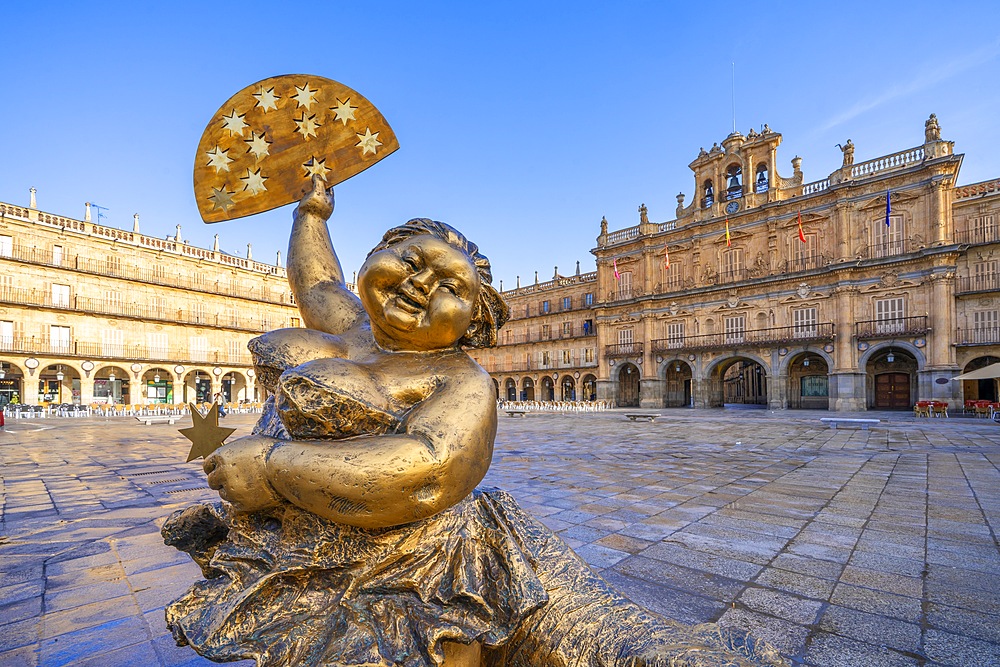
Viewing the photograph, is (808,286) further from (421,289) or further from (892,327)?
(421,289)

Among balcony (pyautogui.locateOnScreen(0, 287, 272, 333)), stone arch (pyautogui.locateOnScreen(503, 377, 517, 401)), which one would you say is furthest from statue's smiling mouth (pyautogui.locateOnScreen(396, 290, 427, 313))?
stone arch (pyautogui.locateOnScreen(503, 377, 517, 401))

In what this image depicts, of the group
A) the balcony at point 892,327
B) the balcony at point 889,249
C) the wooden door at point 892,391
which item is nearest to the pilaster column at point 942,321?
the balcony at point 892,327

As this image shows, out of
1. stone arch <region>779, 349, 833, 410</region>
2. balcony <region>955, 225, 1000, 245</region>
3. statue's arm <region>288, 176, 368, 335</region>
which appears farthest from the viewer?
stone arch <region>779, 349, 833, 410</region>

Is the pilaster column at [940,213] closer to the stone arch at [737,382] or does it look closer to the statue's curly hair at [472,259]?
the stone arch at [737,382]

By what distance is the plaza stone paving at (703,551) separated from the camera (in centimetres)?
188

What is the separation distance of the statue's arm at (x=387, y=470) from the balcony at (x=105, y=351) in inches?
1231

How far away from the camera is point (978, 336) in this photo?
2127cm

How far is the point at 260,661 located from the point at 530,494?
391 centimetres

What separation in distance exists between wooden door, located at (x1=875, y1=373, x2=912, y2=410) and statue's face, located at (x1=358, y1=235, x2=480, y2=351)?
1200 inches

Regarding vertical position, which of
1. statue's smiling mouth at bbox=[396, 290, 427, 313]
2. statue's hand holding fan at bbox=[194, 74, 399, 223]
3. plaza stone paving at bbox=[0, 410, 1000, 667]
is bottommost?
plaza stone paving at bbox=[0, 410, 1000, 667]

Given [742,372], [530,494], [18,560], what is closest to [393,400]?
[18,560]

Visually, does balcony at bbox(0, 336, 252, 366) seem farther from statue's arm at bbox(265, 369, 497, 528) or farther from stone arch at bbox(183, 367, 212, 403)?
statue's arm at bbox(265, 369, 497, 528)

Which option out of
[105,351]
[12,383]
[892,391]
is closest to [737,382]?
[892,391]

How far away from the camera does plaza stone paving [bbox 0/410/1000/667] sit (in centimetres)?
188
